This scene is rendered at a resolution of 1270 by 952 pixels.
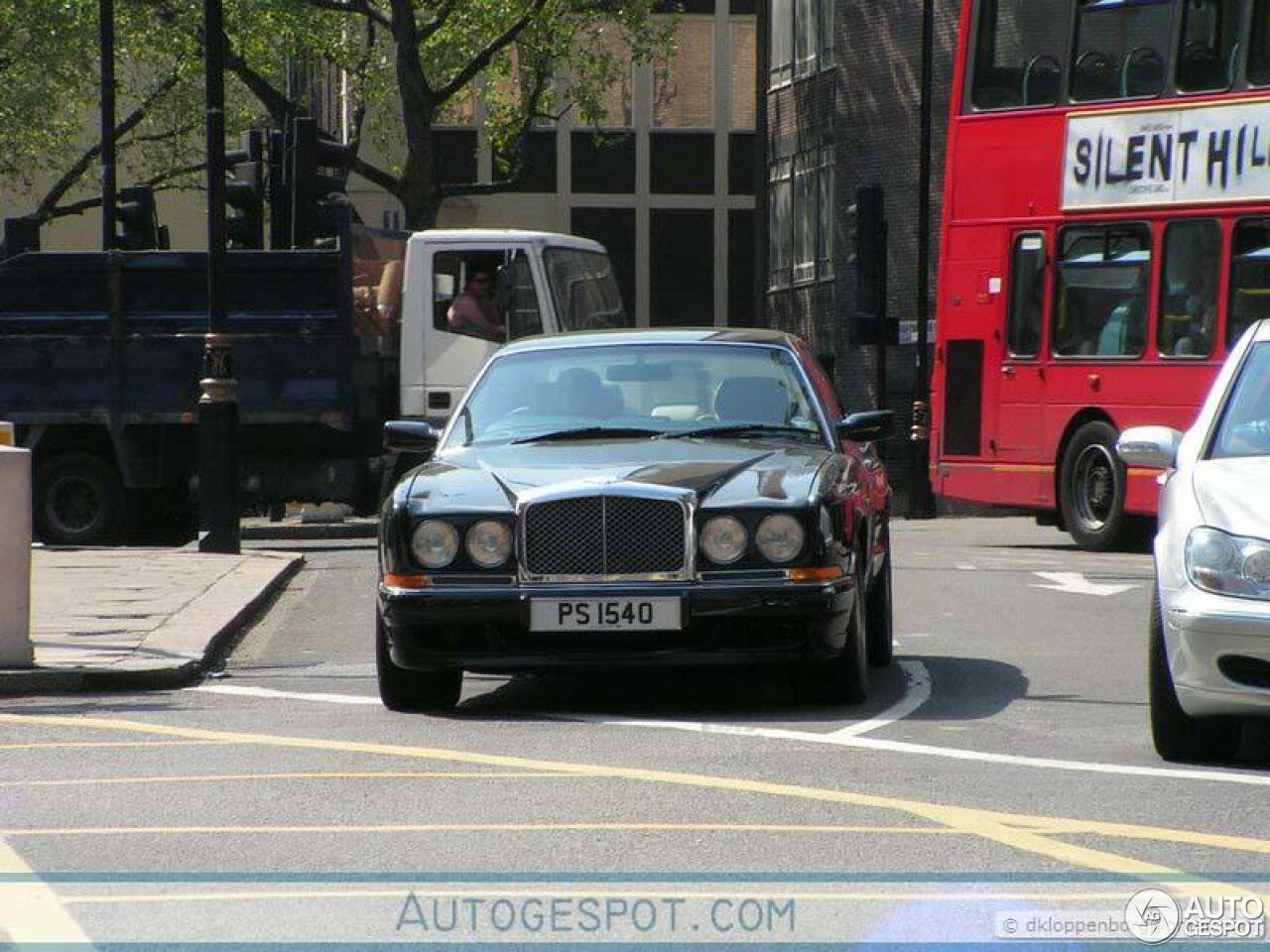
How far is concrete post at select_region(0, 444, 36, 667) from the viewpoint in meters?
12.0

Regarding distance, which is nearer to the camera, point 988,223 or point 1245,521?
point 1245,521

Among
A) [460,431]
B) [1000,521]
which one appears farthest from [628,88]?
[460,431]

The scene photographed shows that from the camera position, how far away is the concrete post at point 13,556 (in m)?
12.0

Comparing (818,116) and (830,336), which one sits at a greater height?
(818,116)

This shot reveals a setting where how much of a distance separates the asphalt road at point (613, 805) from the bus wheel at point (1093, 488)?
10118 millimetres

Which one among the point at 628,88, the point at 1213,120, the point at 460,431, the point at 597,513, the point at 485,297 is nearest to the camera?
the point at 597,513

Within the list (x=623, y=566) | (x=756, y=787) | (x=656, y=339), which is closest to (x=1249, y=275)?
(x=656, y=339)

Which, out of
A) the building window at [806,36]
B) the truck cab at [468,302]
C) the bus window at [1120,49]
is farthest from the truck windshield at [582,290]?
the building window at [806,36]

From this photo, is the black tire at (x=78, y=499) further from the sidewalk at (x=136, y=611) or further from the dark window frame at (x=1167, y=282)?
the dark window frame at (x=1167, y=282)

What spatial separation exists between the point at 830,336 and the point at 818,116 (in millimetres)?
3650

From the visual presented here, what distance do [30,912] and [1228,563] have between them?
4043mm

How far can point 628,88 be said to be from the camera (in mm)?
58438

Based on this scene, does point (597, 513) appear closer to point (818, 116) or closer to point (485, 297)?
point (485, 297)

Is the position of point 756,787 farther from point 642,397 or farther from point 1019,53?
point 1019,53
